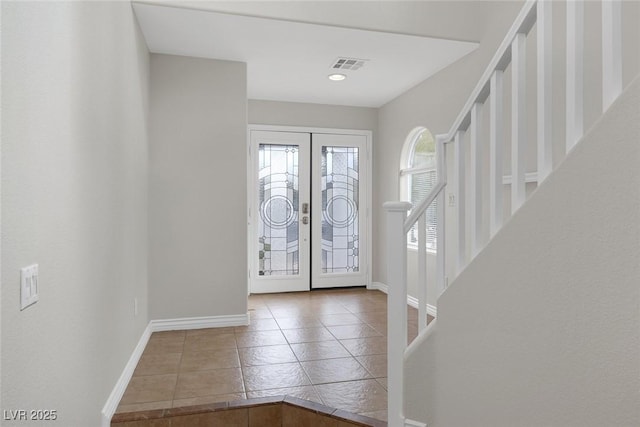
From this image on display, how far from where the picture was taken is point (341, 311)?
14.5ft

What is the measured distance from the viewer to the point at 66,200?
1583 millimetres

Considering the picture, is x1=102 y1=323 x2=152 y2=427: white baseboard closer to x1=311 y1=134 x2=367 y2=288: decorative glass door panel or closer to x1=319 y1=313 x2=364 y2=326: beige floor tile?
x1=319 y1=313 x2=364 y2=326: beige floor tile

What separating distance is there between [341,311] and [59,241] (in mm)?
3262

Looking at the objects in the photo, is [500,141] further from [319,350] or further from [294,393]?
[319,350]

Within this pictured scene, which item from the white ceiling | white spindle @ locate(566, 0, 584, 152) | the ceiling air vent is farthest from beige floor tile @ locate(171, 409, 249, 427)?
the ceiling air vent

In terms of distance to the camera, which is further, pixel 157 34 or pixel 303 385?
pixel 157 34

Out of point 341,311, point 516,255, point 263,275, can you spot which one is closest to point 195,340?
point 341,311

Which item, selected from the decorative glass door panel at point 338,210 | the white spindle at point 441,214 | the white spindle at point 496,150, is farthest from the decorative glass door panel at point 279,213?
the white spindle at point 496,150

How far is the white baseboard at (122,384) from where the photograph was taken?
213 centimetres

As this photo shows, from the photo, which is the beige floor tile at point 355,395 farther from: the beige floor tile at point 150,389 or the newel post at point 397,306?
the beige floor tile at point 150,389

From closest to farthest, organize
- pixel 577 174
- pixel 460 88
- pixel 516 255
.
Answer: pixel 577 174 < pixel 516 255 < pixel 460 88

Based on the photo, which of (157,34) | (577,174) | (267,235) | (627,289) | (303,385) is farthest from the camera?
(267,235)

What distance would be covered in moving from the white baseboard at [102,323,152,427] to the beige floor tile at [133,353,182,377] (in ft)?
0.14

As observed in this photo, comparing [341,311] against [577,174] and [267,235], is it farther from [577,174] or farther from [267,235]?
[577,174]
